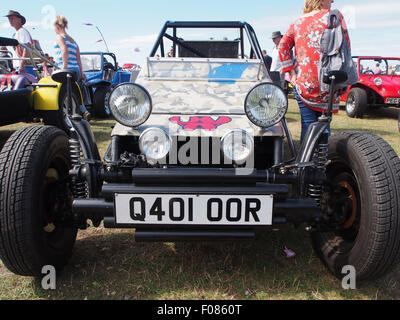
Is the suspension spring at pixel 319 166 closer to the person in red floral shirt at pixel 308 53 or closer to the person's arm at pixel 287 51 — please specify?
the person in red floral shirt at pixel 308 53

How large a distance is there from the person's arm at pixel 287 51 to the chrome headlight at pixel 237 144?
1.08 m

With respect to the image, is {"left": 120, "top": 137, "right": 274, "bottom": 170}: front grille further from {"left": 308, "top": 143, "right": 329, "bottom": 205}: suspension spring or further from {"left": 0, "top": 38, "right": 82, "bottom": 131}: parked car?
{"left": 0, "top": 38, "right": 82, "bottom": 131}: parked car

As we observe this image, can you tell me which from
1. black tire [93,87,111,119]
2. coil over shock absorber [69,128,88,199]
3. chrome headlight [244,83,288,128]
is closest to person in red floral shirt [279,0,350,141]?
chrome headlight [244,83,288,128]

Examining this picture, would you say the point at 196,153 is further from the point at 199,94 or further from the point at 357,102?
the point at 357,102

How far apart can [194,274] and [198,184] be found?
2.26 ft

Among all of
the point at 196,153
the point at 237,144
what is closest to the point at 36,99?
the point at 196,153

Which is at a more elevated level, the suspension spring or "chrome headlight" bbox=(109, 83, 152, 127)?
"chrome headlight" bbox=(109, 83, 152, 127)

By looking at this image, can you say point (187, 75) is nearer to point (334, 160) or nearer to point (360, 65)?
point (334, 160)

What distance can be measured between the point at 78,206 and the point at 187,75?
1.61 metres

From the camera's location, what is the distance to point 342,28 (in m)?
2.33

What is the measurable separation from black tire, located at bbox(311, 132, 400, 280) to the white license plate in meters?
0.54

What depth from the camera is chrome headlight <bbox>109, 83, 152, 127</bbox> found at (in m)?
1.88

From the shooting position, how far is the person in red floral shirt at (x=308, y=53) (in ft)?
7.86
